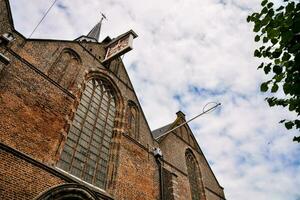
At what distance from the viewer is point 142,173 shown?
1002cm

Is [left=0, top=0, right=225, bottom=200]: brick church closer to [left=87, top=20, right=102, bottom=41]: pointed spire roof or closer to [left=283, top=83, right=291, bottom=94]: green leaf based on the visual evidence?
[left=283, top=83, right=291, bottom=94]: green leaf

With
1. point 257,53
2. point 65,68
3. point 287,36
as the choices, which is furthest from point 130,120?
point 287,36

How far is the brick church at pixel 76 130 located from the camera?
257 inches

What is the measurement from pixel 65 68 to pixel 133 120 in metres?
3.84

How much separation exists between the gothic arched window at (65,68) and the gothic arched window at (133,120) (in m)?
3.16

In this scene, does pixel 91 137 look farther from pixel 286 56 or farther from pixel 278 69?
pixel 286 56

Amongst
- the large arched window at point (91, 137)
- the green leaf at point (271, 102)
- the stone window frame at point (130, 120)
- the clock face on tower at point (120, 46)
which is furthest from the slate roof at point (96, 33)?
the green leaf at point (271, 102)

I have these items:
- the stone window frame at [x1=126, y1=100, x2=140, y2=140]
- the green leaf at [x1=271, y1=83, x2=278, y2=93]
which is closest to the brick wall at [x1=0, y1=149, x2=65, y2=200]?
the stone window frame at [x1=126, y1=100, x2=140, y2=140]

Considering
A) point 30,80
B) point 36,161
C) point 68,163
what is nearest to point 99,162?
point 68,163

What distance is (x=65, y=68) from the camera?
9.45 metres

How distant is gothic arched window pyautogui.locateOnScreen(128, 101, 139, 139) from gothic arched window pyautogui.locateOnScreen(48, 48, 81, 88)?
316cm

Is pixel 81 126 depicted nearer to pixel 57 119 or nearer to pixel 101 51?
pixel 57 119

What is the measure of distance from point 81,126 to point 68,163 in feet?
5.01

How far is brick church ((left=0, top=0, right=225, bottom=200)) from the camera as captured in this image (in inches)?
257
